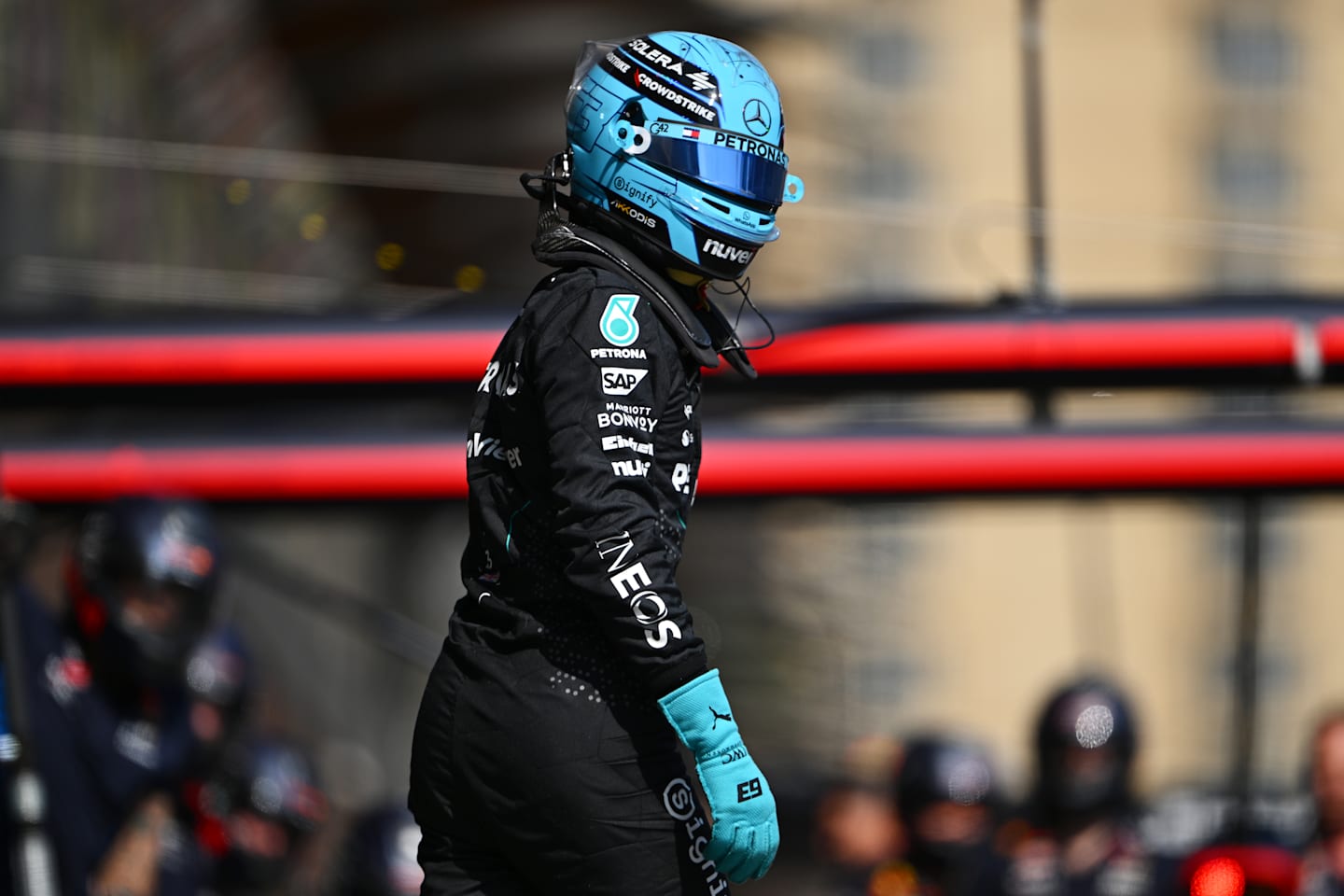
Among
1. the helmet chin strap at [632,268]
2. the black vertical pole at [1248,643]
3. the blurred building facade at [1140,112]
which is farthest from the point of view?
the blurred building facade at [1140,112]

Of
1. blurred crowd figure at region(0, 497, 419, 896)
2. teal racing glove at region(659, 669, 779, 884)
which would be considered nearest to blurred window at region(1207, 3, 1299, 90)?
blurred crowd figure at region(0, 497, 419, 896)

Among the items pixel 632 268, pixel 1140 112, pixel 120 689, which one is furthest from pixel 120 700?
pixel 1140 112

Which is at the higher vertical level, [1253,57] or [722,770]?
[1253,57]

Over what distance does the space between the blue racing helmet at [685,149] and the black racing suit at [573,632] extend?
0.12 meters

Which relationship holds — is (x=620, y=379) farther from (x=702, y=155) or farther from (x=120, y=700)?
(x=120, y=700)

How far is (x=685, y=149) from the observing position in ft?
8.43

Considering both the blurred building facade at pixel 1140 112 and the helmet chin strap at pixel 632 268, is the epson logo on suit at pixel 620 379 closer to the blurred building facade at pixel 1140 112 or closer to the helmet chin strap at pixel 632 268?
the helmet chin strap at pixel 632 268

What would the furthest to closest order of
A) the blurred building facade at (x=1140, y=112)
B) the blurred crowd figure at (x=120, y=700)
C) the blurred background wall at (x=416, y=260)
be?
the blurred building facade at (x=1140, y=112) < the blurred background wall at (x=416, y=260) < the blurred crowd figure at (x=120, y=700)

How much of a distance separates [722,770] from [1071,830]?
3193 millimetres

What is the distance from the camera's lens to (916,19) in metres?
42.2

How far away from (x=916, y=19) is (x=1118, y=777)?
38.4m

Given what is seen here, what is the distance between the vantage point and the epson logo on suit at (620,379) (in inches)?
95.5

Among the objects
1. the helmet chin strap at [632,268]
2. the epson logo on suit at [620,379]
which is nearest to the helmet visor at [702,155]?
the helmet chin strap at [632,268]

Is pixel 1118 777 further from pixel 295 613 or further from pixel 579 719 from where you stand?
pixel 295 613
